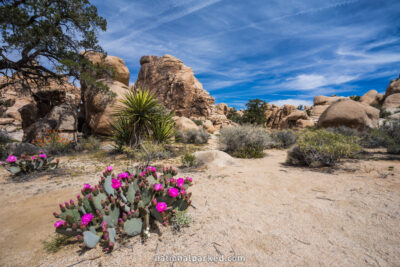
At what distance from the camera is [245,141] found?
8.27 meters

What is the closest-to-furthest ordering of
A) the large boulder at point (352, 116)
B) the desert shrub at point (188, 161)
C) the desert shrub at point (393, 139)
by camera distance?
1. the desert shrub at point (188, 161)
2. the desert shrub at point (393, 139)
3. the large boulder at point (352, 116)

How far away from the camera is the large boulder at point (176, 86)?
2658 cm

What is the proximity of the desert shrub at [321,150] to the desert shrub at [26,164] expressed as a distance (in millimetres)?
8333

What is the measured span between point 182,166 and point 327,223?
14.4 feet

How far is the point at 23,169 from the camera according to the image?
4.99 meters

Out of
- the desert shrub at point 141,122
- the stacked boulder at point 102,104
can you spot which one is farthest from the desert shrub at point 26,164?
the stacked boulder at point 102,104

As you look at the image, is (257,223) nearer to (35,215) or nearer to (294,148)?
(35,215)

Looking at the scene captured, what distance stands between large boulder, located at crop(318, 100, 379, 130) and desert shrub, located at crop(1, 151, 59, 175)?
16521 mm

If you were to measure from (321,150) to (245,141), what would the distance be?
338 centimetres

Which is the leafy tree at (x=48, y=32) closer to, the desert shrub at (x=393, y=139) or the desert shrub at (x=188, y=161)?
the desert shrub at (x=188, y=161)

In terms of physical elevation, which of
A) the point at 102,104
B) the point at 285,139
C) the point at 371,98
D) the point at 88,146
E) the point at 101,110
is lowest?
the point at 88,146

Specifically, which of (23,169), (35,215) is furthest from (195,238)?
(23,169)

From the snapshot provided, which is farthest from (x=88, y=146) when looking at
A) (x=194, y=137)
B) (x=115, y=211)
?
(x=115, y=211)

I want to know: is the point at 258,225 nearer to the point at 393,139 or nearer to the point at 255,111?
the point at 393,139
